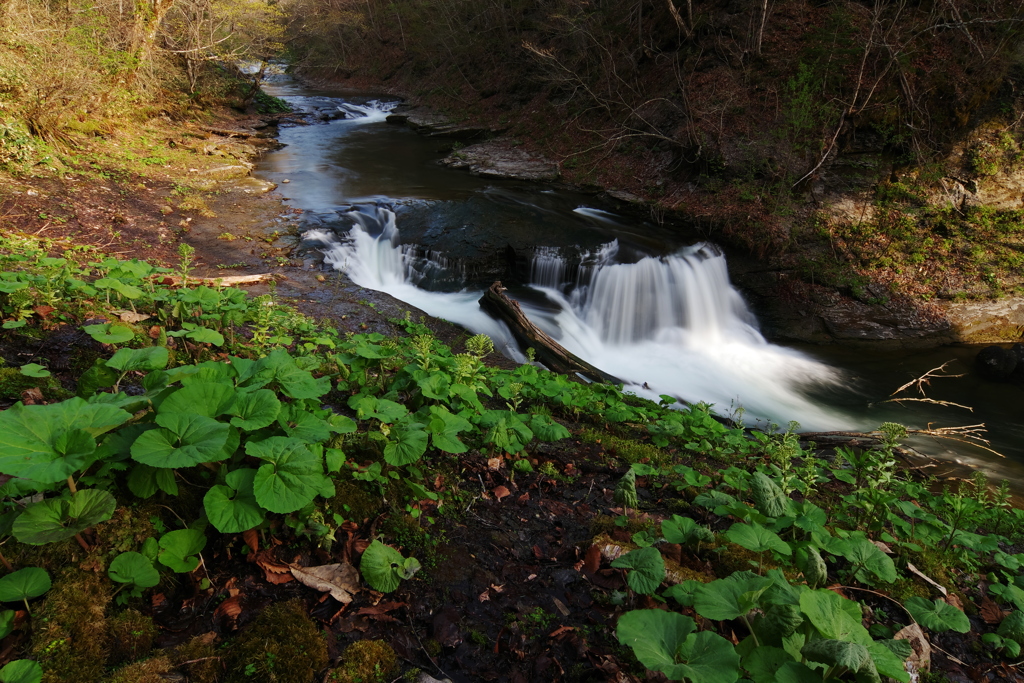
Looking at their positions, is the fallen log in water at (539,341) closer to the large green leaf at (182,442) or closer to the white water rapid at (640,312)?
the white water rapid at (640,312)

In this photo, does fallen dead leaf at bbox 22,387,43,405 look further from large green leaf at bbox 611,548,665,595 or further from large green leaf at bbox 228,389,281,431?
large green leaf at bbox 611,548,665,595

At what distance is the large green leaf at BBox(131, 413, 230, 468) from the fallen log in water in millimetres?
5167

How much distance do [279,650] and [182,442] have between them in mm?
740

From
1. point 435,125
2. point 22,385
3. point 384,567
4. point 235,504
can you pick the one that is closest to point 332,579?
point 384,567

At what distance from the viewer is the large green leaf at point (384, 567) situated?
188 centimetres

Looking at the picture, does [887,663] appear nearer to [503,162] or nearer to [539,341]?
[539,341]

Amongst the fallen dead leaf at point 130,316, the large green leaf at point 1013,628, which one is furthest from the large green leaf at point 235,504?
the large green leaf at point 1013,628

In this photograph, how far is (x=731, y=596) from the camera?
1609 millimetres

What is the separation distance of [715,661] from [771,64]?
16.4 meters

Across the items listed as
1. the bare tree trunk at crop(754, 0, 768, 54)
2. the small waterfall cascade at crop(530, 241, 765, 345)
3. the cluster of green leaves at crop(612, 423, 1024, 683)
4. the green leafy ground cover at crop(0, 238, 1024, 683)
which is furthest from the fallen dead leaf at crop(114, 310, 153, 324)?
the bare tree trunk at crop(754, 0, 768, 54)

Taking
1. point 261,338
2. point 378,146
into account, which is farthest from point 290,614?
point 378,146

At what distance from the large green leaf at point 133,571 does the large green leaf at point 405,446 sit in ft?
2.84

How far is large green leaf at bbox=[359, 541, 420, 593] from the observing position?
188cm

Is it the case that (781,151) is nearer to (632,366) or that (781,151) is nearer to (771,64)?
(771,64)
